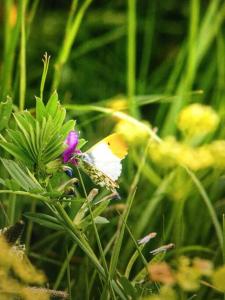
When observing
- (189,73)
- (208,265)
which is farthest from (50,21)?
(208,265)

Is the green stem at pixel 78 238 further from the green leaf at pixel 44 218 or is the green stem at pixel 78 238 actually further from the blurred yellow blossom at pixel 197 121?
the blurred yellow blossom at pixel 197 121

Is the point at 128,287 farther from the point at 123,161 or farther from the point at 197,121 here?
the point at 123,161

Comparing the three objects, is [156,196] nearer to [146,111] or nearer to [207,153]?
[207,153]

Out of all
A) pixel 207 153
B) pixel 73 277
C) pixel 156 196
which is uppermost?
pixel 207 153

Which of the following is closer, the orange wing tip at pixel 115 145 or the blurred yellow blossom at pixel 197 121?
the orange wing tip at pixel 115 145

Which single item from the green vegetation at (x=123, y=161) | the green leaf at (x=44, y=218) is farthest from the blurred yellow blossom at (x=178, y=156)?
the green leaf at (x=44, y=218)
